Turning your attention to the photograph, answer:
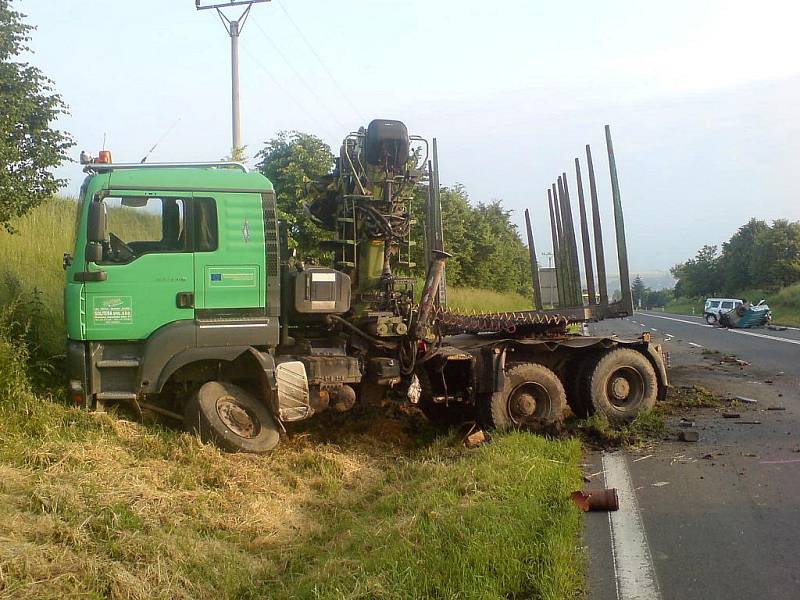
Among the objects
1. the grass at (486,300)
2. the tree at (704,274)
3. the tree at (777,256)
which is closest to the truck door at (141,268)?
the grass at (486,300)

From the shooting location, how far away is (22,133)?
30.3 ft

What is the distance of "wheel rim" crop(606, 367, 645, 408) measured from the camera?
944 cm

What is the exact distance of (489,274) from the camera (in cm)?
2233

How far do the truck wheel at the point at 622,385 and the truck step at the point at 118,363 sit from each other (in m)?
5.34

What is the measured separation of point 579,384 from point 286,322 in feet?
12.7

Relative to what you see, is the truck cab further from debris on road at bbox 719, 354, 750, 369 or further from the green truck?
debris on road at bbox 719, 354, 750, 369

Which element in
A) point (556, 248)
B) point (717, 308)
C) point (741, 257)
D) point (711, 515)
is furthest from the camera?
point (741, 257)

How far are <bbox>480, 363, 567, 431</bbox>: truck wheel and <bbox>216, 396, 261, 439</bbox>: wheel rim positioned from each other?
9.04 ft

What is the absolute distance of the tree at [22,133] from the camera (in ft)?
28.6

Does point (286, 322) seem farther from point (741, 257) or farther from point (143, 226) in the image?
point (741, 257)

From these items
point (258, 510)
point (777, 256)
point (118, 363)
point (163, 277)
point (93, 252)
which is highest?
point (777, 256)

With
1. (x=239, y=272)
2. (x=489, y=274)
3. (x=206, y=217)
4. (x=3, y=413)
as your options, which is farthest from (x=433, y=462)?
(x=489, y=274)

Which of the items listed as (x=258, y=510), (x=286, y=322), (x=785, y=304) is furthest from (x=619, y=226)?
(x=785, y=304)

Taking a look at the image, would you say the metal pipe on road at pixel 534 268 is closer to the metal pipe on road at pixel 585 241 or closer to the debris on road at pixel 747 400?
the metal pipe on road at pixel 585 241
